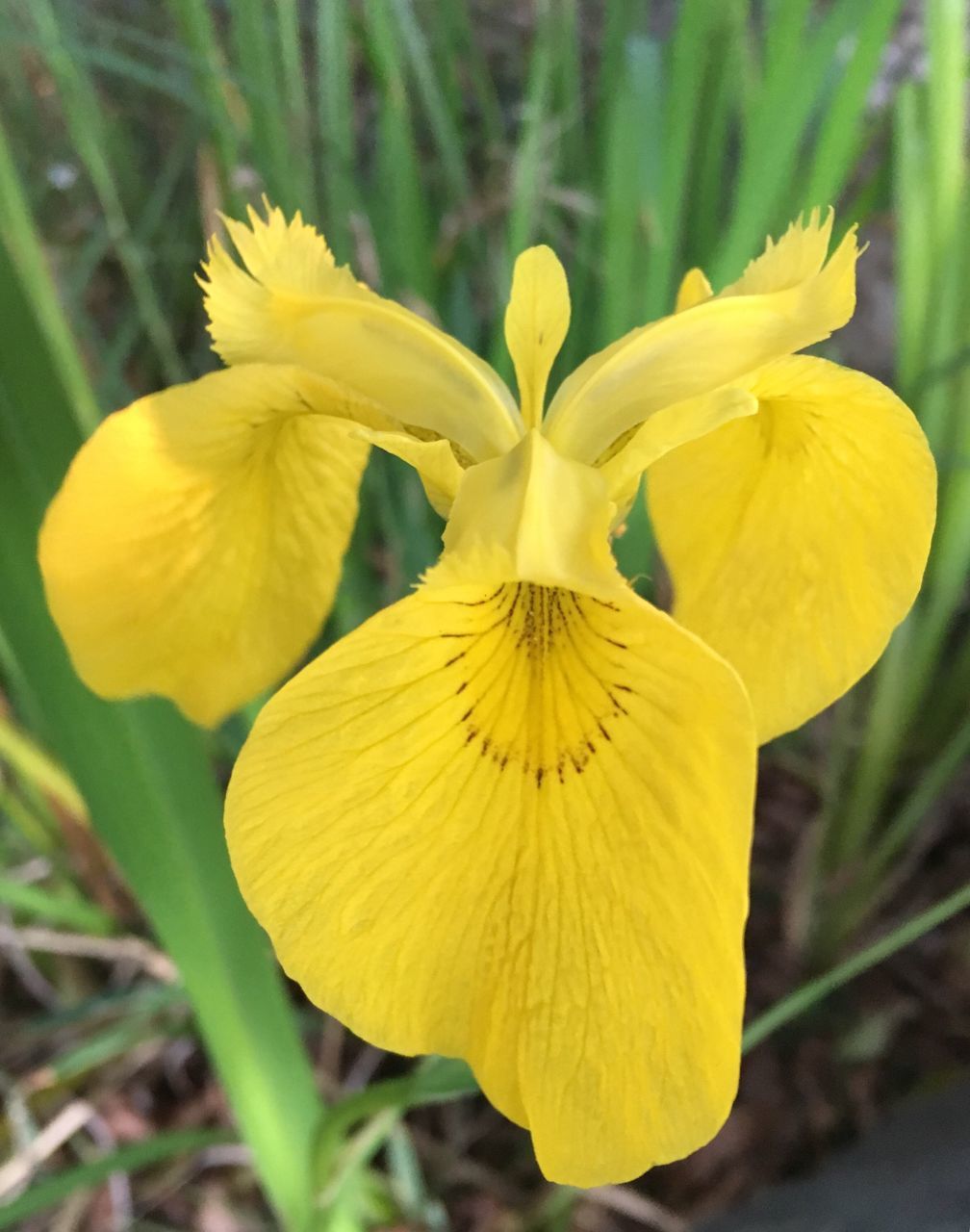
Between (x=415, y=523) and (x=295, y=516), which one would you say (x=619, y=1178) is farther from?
(x=415, y=523)

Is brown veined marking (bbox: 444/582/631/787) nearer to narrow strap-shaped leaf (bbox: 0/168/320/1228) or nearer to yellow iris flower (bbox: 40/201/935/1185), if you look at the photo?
yellow iris flower (bbox: 40/201/935/1185)

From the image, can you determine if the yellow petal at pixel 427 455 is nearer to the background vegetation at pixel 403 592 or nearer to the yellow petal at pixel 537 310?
the yellow petal at pixel 537 310

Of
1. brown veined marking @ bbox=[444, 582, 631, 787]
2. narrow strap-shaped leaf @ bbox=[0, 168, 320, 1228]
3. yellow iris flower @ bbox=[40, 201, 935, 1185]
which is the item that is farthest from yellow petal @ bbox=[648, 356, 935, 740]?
narrow strap-shaped leaf @ bbox=[0, 168, 320, 1228]

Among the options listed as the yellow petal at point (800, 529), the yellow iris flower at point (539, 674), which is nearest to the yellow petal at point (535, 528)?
the yellow iris flower at point (539, 674)

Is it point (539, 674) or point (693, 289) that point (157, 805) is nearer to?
point (539, 674)

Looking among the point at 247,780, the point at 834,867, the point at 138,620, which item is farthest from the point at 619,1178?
the point at 834,867

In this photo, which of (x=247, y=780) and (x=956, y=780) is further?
(x=956, y=780)
